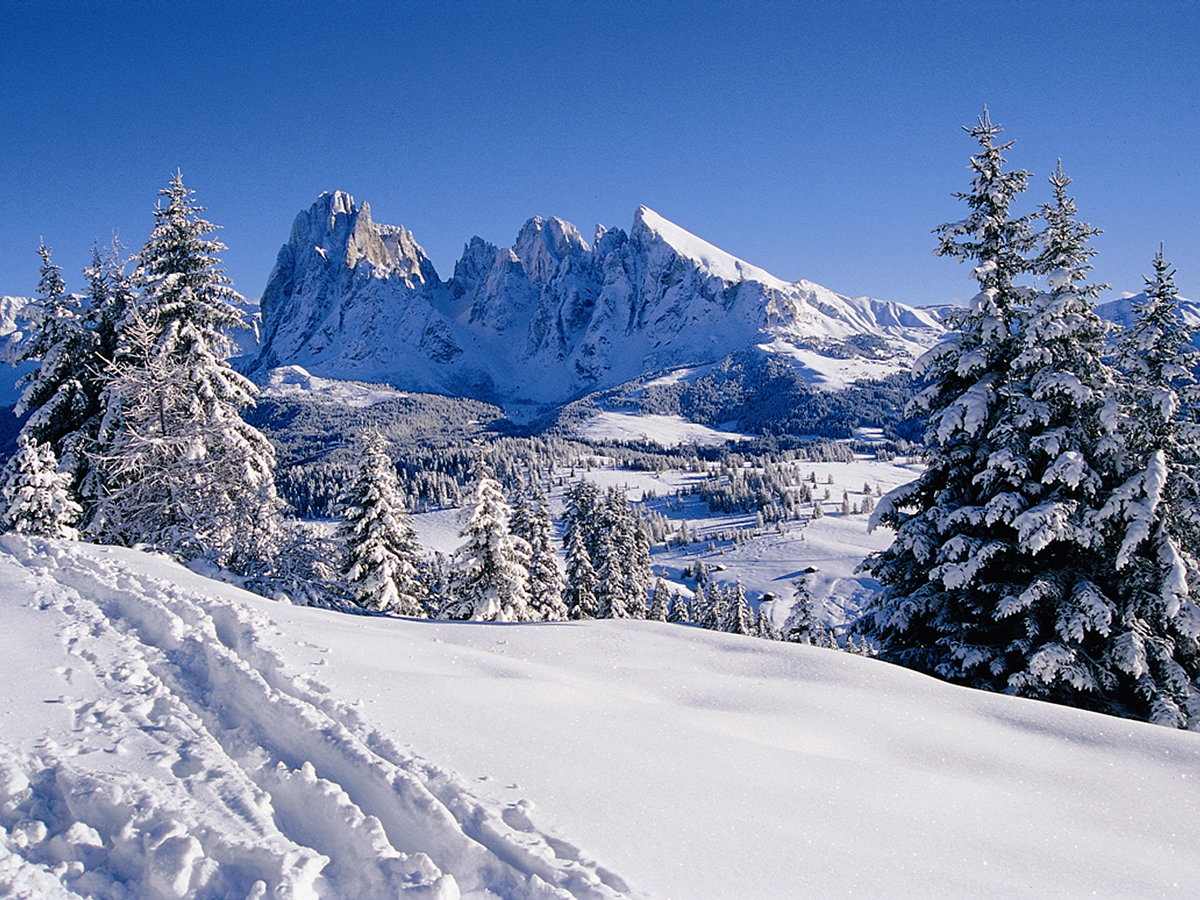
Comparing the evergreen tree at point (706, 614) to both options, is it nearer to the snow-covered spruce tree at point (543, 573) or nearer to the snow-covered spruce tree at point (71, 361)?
the snow-covered spruce tree at point (543, 573)

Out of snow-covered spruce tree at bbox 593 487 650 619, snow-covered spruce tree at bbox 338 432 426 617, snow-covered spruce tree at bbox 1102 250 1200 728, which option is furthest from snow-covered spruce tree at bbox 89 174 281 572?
snow-covered spruce tree at bbox 593 487 650 619

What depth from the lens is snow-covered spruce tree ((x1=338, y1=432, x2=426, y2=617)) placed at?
69.8ft

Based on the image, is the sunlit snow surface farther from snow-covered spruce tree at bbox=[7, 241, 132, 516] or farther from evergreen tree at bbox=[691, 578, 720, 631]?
evergreen tree at bbox=[691, 578, 720, 631]

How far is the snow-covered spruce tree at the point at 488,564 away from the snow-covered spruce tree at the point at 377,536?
2.01 m

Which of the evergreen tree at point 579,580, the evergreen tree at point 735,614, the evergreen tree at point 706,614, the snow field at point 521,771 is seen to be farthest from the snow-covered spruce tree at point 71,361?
the evergreen tree at point 735,614

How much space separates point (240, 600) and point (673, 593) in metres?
89.2

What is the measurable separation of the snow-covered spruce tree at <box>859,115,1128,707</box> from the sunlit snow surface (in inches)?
129

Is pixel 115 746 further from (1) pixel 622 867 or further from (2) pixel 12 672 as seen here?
(1) pixel 622 867

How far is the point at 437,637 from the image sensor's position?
27.7ft

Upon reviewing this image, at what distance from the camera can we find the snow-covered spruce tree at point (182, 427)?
14.3m

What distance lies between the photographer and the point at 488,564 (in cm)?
2212

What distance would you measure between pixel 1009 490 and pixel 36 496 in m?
22.4

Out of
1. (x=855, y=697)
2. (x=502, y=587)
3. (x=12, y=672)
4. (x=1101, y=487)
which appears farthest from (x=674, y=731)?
(x=502, y=587)

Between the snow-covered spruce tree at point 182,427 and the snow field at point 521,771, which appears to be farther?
the snow-covered spruce tree at point 182,427
